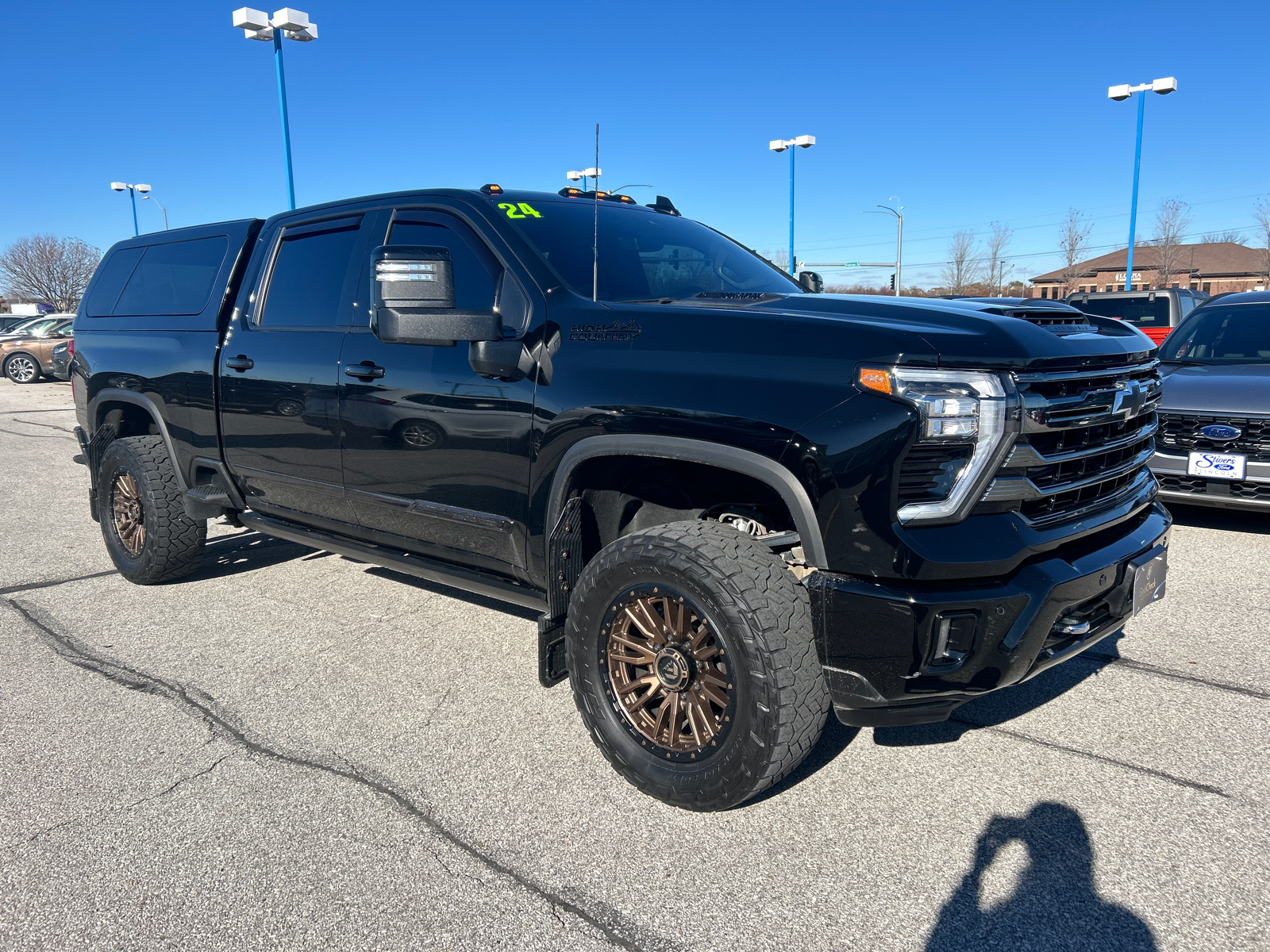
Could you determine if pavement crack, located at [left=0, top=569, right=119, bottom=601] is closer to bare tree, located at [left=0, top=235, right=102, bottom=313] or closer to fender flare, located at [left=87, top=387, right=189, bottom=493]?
fender flare, located at [left=87, top=387, right=189, bottom=493]

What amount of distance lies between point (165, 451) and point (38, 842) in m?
2.85

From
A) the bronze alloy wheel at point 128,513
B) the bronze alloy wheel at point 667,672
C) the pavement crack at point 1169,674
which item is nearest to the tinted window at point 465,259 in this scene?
the bronze alloy wheel at point 667,672

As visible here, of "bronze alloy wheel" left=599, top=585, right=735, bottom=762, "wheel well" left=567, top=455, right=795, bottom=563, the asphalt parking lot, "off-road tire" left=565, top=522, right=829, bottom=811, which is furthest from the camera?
"wheel well" left=567, top=455, right=795, bottom=563

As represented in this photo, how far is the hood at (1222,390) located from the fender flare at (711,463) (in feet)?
15.0

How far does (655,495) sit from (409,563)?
1.26 m

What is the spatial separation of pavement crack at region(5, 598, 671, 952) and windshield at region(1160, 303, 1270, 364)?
6302 millimetres

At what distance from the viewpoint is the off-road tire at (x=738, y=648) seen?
Result: 2.50m

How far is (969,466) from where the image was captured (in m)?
2.38

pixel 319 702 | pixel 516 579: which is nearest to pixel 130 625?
pixel 319 702

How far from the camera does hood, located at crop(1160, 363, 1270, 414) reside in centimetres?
566

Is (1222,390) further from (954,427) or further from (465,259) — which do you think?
(465,259)

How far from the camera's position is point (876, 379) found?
240 cm

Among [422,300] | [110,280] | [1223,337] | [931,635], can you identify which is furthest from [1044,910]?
[1223,337]

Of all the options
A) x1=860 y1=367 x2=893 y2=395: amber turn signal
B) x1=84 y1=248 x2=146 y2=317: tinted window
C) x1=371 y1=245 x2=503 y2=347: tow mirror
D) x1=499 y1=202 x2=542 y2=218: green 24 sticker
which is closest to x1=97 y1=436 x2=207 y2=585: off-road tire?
x1=84 y1=248 x2=146 y2=317: tinted window
